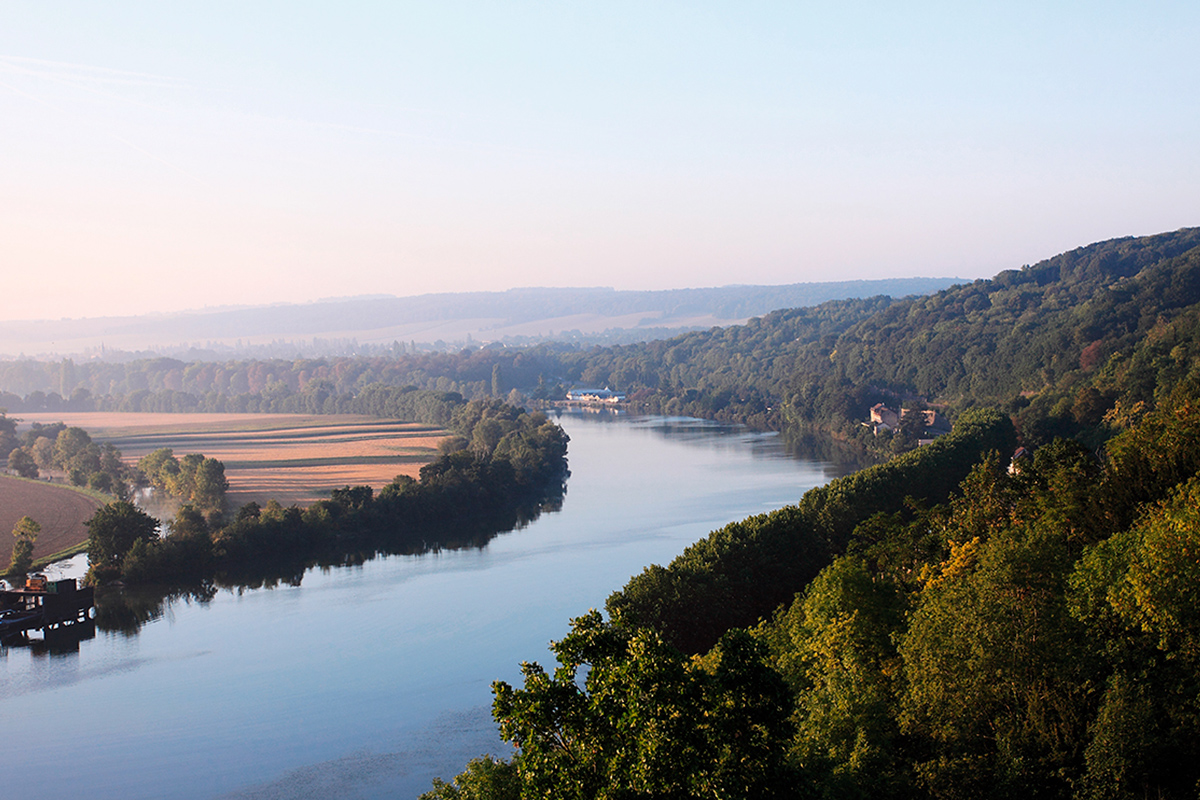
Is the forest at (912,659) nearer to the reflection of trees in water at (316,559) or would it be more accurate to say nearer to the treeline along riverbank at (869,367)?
the reflection of trees in water at (316,559)

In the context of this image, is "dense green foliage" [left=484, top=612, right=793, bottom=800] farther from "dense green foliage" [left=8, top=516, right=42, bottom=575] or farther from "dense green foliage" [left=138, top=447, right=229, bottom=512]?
"dense green foliage" [left=138, top=447, right=229, bottom=512]

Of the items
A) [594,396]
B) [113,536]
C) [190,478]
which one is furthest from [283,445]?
[594,396]

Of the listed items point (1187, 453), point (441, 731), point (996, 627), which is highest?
point (1187, 453)

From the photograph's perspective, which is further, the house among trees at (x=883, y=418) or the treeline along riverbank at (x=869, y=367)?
the house among trees at (x=883, y=418)

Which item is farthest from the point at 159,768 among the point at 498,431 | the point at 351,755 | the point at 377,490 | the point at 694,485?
the point at 498,431

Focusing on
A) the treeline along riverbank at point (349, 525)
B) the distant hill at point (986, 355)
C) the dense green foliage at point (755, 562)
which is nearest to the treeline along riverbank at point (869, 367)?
the distant hill at point (986, 355)

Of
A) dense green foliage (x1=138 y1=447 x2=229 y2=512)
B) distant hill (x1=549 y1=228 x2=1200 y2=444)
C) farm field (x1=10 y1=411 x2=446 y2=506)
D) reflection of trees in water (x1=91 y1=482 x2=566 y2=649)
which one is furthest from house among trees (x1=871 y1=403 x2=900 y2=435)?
dense green foliage (x1=138 y1=447 x2=229 y2=512)

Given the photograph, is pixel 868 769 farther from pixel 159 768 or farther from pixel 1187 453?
pixel 159 768
